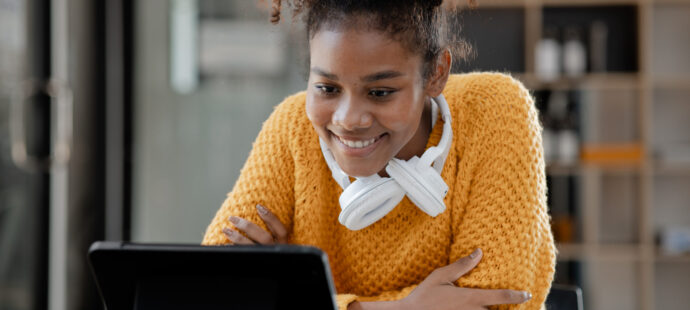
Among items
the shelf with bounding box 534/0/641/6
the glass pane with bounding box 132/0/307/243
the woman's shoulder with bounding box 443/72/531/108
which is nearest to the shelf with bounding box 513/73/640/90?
the shelf with bounding box 534/0/641/6

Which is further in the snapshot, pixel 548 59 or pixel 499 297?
pixel 548 59

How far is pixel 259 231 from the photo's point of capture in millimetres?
1186

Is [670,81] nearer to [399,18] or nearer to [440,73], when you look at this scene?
[440,73]

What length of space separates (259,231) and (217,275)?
411 mm

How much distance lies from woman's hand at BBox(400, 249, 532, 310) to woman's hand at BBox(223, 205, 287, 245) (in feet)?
0.86

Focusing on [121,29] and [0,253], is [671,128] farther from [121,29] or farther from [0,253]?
[0,253]

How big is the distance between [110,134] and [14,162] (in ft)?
2.04

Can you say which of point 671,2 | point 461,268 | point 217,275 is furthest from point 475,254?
point 671,2

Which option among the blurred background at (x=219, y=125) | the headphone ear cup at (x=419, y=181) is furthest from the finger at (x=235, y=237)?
the blurred background at (x=219, y=125)

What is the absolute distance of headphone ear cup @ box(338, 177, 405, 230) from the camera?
1081mm

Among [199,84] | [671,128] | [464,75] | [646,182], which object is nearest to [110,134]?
[199,84]

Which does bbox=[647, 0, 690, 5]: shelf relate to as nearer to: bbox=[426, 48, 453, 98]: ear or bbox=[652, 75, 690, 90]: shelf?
bbox=[652, 75, 690, 90]: shelf

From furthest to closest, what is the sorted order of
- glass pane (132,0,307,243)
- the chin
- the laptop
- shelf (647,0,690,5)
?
shelf (647,0,690,5) → glass pane (132,0,307,243) → the chin → the laptop

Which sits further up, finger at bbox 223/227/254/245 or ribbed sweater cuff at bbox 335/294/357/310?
finger at bbox 223/227/254/245
